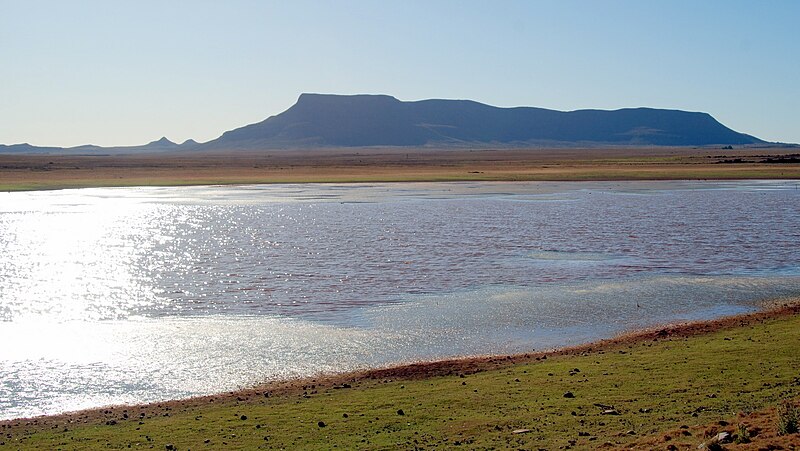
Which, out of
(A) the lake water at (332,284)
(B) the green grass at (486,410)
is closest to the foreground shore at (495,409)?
(B) the green grass at (486,410)

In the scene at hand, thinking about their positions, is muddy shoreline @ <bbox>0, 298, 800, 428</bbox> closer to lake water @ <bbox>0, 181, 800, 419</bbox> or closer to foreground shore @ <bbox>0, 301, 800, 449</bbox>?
foreground shore @ <bbox>0, 301, 800, 449</bbox>

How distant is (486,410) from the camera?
10.6 meters

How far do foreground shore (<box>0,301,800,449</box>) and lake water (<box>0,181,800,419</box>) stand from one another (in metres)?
1.33

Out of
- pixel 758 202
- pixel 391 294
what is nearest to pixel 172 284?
pixel 391 294

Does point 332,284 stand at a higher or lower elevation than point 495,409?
lower

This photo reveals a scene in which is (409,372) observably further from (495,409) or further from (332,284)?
(332,284)

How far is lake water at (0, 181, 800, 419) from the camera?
47.9ft

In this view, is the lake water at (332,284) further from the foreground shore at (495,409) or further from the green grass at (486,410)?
the green grass at (486,410)

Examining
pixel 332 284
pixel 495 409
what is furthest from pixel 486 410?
pixel 332 284

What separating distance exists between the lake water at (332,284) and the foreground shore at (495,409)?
1329 millimetres

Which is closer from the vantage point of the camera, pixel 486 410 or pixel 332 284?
pixel 486 410

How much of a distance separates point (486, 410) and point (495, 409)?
122 mm

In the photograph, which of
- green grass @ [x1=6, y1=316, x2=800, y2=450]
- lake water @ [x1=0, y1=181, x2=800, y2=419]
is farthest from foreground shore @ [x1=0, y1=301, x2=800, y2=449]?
lake water @ [x1=0, y1=181, x2=800, y2=419]

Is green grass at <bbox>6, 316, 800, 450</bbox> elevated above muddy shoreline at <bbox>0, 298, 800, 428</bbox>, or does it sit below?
above
